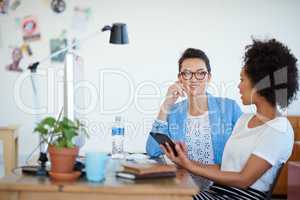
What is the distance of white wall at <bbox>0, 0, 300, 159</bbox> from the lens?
472 cm

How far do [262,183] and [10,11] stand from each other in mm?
3781

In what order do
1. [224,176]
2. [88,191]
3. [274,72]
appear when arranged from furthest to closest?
1. [274,72]
2. [224,176]
3. [88,191]

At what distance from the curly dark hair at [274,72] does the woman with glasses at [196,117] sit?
512mm

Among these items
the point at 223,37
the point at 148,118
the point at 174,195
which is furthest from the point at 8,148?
the point at 174,195

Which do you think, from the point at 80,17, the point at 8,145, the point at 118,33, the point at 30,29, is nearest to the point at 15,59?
the point at 30,29

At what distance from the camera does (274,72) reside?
6.56 ft

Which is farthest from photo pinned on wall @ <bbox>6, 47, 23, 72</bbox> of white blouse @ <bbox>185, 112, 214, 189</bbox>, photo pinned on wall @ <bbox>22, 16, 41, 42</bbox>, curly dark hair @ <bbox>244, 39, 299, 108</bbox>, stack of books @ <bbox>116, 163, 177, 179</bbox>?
stack of books @ <bbox>116, 163, 177, 179</bbox>

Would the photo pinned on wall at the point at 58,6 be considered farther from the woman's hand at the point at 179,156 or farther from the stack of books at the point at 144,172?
the stack of books at the point at 144,172

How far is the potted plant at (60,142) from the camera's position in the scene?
149 centimetres

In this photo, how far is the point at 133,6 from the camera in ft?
15.5

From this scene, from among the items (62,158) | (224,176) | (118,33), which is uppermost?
(118,33)

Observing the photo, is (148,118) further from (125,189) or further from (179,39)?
(125,189)

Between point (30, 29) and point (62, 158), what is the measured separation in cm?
354

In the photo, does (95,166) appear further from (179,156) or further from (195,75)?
(195,75)
